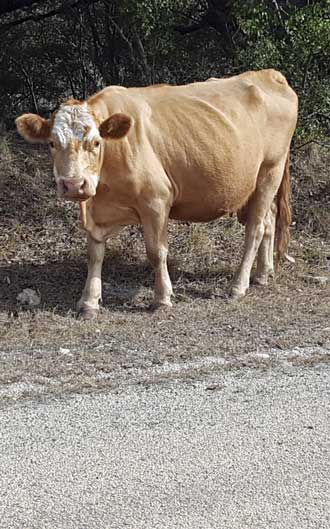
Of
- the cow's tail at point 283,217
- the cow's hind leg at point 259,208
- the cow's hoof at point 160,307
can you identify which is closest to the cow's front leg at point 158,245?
the cow's hoof at point 160,307

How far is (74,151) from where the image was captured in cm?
727

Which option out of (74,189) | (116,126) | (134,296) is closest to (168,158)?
(116,126)

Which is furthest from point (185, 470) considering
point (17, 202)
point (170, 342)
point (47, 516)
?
point (17, 202)

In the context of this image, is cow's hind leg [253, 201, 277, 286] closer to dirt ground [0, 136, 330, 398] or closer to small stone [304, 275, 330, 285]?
dirt ground [0, 136, 330, 398]

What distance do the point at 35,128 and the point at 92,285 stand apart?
142 cm

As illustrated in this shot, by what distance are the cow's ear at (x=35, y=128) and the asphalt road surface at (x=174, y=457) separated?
238 centimetres

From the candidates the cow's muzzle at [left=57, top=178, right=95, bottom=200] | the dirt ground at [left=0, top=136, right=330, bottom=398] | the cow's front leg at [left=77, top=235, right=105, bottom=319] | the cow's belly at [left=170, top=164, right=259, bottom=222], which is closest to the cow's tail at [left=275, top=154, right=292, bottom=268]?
the dirt ground at [left=0, top=136, right=330, bottom=398]

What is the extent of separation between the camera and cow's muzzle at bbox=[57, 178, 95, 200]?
7203mm

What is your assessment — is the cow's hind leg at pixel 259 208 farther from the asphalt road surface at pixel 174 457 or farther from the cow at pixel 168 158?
the asphalt road surface at pixel 174 457

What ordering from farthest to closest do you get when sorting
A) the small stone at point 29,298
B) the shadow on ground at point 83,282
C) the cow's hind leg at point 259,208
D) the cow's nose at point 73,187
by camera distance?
the cow's hind leg at point 259,208
the shadow on ground at point 83,282
the small stone at point 29,298
the cow's nose at point 73,187

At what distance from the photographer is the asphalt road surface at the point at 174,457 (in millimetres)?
4383

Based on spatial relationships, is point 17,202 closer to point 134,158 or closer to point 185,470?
point 134,158

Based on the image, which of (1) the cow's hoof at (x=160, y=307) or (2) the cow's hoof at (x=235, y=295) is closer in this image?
(1) the cow's hoof at (x=160, y=307)

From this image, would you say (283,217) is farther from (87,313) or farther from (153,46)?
(153,46)
